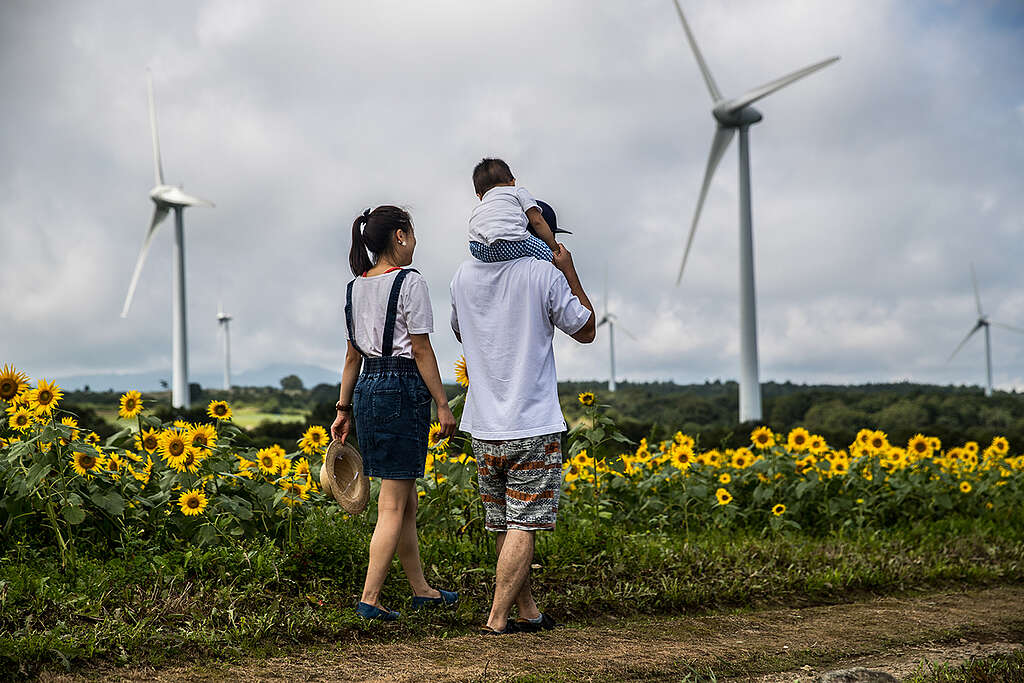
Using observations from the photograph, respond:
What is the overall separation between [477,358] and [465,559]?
66.1 inches

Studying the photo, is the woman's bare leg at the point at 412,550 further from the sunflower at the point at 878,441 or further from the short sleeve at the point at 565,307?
the sunflower at the point at 878,441

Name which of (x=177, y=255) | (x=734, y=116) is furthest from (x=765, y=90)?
(x=177, y=255)

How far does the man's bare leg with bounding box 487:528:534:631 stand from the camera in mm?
4305

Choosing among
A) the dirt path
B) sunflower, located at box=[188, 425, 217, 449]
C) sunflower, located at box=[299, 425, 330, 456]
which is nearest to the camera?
the dirt path

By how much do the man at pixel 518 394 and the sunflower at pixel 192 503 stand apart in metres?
1.86

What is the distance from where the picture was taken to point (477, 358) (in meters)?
4.44

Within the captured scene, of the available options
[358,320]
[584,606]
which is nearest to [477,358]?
[358,320]

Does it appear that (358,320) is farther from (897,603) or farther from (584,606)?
(897,603)

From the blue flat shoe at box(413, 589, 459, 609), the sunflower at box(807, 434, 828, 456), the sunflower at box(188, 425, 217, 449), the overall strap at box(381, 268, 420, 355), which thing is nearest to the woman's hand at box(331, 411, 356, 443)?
the overall strap at box(381, 268, 420, 355)

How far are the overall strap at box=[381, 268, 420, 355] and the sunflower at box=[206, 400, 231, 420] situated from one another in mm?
1899

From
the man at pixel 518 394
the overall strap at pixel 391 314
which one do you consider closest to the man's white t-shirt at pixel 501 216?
the man at pixel 518 394

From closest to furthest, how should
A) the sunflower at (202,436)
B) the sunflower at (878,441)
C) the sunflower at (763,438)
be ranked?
the sunflower at (202,436), the sunflower at (763,438), the sunflower at (878,441)

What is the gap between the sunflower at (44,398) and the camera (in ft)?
17.6

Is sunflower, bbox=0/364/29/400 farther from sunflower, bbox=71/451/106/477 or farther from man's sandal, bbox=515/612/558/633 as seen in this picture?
man's sandal, bbox=515/612/558/633
